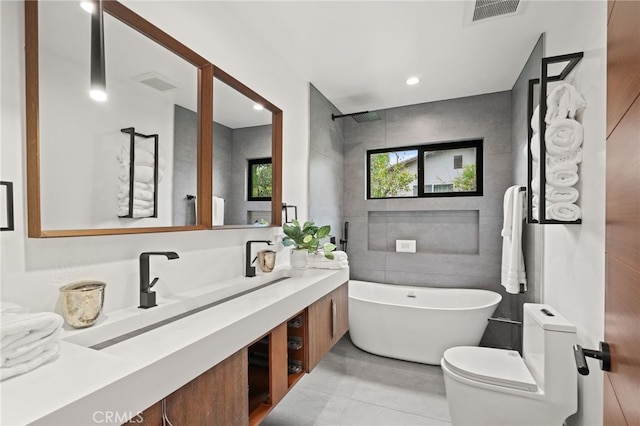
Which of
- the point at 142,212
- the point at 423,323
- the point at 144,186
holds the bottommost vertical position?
the point at 423,323

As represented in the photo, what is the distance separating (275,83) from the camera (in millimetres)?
2287

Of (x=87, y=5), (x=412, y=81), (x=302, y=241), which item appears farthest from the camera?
(x=412, y=81)

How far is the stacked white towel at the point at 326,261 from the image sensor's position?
2.12m

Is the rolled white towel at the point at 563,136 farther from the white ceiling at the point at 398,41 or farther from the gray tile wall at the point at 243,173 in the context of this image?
the gray tile wall at the point at 243,173

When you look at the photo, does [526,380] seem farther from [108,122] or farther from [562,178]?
[108,122]

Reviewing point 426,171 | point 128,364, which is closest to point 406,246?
point 426,171

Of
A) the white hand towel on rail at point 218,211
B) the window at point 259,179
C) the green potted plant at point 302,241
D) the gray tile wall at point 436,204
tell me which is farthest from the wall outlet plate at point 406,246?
the white hand towel on rail at point 218,211

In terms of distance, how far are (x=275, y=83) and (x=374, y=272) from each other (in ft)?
7.68

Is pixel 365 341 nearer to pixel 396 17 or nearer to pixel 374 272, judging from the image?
pixel 374 272

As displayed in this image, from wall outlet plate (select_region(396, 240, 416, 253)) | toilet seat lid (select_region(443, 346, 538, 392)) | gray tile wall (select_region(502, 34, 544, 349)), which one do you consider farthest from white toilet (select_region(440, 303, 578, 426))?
wall outlet plate (select_region(396, 240, 416, 253))

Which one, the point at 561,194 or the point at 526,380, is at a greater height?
the point at 561,194

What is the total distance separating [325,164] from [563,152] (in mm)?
2016

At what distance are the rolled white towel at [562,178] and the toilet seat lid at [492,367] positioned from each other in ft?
3.61

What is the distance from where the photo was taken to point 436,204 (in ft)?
11.0
